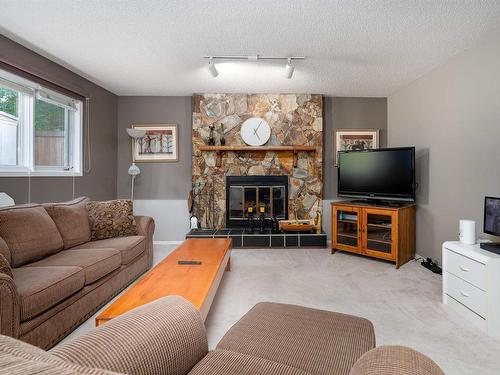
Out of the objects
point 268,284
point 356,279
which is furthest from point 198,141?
point 356,279

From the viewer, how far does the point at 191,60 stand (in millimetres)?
3209

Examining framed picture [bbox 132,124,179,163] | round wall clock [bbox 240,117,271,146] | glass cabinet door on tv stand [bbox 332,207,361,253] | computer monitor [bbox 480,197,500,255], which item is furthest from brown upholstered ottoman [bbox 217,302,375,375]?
framed picture [bbox 132,124,179,163]

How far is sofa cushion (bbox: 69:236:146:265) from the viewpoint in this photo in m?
2.66

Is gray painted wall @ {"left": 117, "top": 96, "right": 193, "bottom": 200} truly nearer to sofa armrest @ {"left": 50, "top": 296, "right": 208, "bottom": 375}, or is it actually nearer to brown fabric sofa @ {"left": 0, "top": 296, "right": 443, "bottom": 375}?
brown fabric sofa @ {"left": 0, "top": 296, "right": 443, "bottom": 375}

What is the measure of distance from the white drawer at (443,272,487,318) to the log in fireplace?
2.54 metres

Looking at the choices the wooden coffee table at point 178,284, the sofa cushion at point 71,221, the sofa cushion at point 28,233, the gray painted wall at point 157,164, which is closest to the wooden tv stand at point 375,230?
the wooden coffee table at point 178,284

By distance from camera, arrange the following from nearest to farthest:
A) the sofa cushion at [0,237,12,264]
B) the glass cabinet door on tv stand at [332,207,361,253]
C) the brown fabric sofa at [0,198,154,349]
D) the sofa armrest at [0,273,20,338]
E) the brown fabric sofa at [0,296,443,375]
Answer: the brown fabric sofa at [0,296,443,375] → the sofa armrest at [0,273,20,338] → the brown fabric sofa at [0,198,154,349] → the sofa cushion at [0,237,12,264] → the glass cabinet door on tv stand at [332,207,361,253]

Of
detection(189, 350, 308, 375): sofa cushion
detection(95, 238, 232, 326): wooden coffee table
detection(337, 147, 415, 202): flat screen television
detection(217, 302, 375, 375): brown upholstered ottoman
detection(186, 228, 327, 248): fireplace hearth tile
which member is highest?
detection(337, 147, 415, 202): flat screen television

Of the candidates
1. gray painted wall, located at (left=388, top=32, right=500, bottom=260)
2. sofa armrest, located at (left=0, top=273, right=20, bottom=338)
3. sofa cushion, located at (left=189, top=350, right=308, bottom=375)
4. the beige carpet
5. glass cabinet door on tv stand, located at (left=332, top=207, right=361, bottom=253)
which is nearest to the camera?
sofa cushion, located at (left=189, top=350, right=308, bottom=375)

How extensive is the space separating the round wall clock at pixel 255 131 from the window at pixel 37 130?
7.67 feet

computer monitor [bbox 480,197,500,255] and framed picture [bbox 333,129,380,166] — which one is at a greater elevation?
framed picture [bbox 333,129,380,166]

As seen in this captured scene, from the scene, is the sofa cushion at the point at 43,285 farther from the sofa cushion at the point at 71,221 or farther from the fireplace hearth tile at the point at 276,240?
the fireplace hearth tile at the point at 276,240

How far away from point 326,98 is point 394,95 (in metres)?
1.03

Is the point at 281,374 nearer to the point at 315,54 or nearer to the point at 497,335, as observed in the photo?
the point at 497,335
